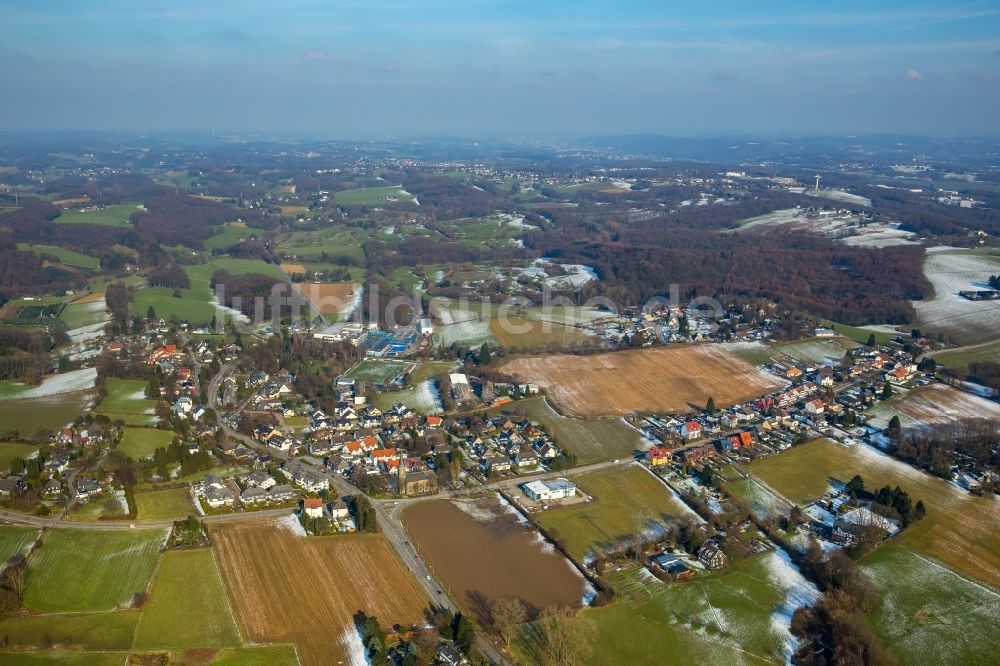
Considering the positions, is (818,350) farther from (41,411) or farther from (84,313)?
(84,313)

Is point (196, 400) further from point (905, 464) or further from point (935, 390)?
point (935, 390)

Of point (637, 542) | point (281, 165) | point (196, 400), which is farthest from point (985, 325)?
point (281, 165)

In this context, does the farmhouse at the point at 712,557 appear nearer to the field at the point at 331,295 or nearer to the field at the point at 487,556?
the field at the point at 487,556

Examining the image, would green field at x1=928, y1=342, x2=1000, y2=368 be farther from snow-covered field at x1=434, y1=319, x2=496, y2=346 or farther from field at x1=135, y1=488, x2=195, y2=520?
field at x1=135, y1=488, x2=195, y2=520

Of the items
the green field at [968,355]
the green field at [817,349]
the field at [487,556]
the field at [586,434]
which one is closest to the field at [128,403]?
the field at [487,556]

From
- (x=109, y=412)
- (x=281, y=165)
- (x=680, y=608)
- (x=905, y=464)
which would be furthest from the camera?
(x=281, y=165)
